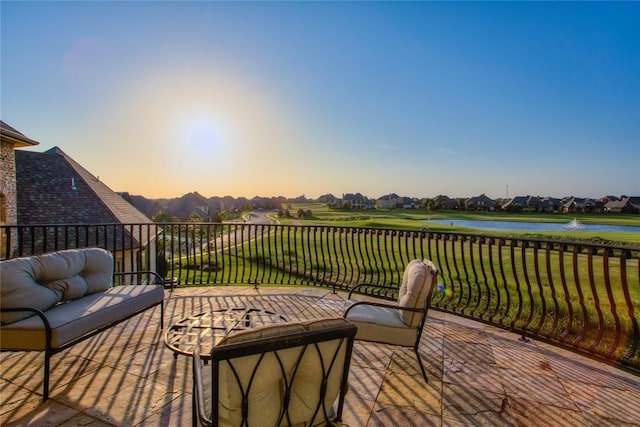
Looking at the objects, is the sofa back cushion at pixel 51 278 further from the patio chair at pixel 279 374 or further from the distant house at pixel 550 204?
the distant house at pixel 550 204

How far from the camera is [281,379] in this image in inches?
47.1

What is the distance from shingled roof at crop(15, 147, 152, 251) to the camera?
48.4ft

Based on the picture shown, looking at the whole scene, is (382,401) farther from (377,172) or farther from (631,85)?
(377,172)

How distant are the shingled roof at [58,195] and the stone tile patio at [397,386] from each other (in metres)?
12.8

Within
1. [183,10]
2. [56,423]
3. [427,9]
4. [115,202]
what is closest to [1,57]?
[183,10]

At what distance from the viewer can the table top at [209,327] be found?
7.72 feet

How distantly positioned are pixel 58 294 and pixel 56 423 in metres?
1.24

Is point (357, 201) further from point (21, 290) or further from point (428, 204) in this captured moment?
point (21, 290)

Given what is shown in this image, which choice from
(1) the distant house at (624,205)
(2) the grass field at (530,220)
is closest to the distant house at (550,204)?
(2) the grass field at (530,220)

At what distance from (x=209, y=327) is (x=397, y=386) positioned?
1.66 meters

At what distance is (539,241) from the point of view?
3.10 m

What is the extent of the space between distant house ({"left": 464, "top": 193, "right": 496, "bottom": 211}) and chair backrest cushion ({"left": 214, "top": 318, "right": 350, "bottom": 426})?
1220 inches

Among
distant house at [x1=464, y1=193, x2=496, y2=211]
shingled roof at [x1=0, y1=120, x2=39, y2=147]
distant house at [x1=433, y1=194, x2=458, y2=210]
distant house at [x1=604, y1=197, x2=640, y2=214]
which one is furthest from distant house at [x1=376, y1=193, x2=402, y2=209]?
shingled roof at [x1=0, y1=120, x2=39, y2=147]

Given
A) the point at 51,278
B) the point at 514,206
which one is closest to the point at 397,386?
the point at 51,278
